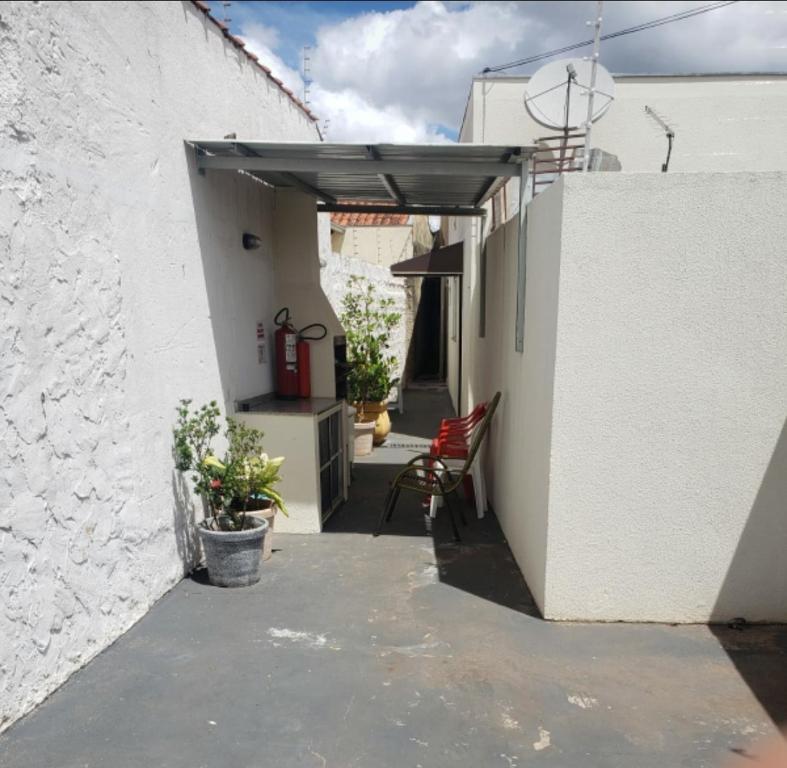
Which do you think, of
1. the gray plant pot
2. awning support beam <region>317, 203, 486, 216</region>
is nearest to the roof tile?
awning support beam <region>317, 203, 486, 216</region>

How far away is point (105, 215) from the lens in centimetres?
329

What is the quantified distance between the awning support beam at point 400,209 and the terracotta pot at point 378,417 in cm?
275

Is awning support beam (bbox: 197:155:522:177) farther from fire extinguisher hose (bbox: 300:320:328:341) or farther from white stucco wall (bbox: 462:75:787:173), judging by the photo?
white stucco wall (bbox: 462:75:787:173)

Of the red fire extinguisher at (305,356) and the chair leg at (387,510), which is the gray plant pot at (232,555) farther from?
the red fire extinguisher at (305,356)

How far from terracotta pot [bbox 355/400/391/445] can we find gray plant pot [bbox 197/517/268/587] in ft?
14.1

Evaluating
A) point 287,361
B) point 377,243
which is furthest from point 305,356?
point 377,243

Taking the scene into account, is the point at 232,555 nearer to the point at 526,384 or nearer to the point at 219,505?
the point at 219,505

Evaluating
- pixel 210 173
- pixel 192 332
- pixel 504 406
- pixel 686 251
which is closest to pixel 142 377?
pixel 192 332

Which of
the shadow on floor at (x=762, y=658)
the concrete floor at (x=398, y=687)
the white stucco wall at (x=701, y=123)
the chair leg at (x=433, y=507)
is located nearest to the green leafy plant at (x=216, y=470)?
the concrete floor at (x=398, y=687)

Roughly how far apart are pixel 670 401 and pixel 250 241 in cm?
363

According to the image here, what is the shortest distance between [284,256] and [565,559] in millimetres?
4141

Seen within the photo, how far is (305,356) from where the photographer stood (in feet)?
20.0

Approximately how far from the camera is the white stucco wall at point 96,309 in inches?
105

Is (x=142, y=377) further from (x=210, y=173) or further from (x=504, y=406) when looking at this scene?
(x=504, y=406)
